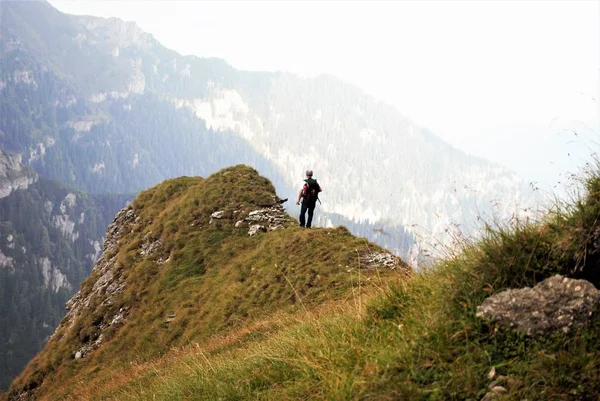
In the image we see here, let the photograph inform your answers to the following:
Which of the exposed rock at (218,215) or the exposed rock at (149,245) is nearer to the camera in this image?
the exposed rock at (218,215)

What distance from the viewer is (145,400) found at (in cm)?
848

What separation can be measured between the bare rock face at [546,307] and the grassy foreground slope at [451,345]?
0.12 m

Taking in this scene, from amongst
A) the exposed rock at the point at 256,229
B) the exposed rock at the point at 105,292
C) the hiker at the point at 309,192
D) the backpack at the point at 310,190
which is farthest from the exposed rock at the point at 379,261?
the exposed rock at the point at 105,292

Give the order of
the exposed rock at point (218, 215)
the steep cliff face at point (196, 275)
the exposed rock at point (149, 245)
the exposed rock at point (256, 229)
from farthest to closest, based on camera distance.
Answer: the exposed rock at point (149, 245), the exposed rock at point (218, 215), the exposed rock at point (256, 229), the steep cliff face at point (196, 275)

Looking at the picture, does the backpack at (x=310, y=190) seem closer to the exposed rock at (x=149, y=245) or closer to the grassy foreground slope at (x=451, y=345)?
the exposed rock at (x=149, y=245)

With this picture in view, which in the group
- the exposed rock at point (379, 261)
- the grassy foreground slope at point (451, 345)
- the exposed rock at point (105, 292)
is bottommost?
the grassy foreground slope at point (451, 345)

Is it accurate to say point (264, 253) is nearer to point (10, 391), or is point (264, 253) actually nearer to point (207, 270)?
point (207, 270)

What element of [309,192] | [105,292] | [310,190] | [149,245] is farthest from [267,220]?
[105,292]

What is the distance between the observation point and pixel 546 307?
206 inches

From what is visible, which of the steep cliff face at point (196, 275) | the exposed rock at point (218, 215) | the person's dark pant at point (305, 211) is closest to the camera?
the steep cliff face at point (196, 275)

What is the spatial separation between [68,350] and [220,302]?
16.6 meters

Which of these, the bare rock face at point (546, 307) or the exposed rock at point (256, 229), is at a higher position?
the exposed rock at point (256, 229)

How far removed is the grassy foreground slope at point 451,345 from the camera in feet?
15.5

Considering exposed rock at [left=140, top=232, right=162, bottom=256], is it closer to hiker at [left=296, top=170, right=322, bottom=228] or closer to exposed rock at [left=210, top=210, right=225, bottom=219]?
exposed rock at [left=210, top=210, right=225, bottom=219]
